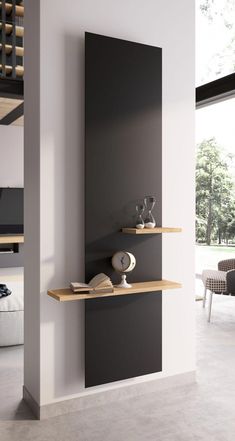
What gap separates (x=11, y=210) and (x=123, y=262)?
506 centimetres

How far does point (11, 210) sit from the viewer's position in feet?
24.7

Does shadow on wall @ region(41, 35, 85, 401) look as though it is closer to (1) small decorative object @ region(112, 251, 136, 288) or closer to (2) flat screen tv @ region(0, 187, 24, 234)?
(1) small decorative object @ region(112, 251, 136, 288)

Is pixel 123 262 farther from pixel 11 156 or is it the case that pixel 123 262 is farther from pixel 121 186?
pixel 11 156

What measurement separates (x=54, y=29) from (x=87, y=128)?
2.07 ft

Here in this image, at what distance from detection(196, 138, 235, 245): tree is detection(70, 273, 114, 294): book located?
3.01 metres

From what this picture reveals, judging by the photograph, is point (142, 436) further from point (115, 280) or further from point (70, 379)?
point (115, 280)

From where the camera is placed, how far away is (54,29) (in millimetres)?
2734

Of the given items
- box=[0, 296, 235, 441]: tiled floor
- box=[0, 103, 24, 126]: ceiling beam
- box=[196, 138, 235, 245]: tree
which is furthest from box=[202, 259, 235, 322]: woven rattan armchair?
box=[0, 103, 24, 126]: ceiling beam

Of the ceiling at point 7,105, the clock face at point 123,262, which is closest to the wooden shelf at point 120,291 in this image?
the clock face at point 123,262

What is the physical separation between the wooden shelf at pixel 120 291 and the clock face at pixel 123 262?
0.13 meters

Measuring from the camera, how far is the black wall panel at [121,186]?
284 centimetres

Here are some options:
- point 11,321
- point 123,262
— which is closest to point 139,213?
point 123,262

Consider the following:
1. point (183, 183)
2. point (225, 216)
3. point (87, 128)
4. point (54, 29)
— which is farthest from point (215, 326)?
point (54, 29)

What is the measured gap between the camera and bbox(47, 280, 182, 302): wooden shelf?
2600 millimetres
